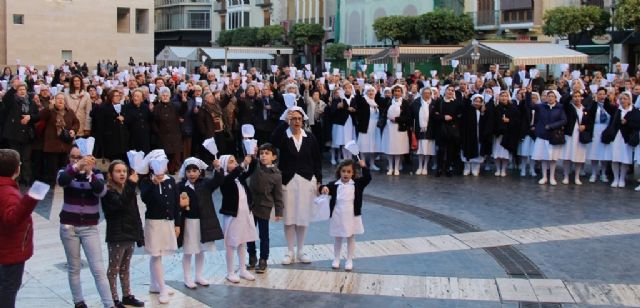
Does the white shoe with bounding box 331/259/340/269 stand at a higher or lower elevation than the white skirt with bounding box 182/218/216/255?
lower

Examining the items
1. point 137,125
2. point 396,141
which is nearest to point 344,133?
point 396,141

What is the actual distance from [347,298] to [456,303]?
3.50 ft

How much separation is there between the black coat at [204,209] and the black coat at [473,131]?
9099mm

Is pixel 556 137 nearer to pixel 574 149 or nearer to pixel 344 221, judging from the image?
Answer: pixel 574 149

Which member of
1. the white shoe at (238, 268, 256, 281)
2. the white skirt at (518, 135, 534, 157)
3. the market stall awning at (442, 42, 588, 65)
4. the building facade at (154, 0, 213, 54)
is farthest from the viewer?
the building facade at (154, 0, 213, 54)

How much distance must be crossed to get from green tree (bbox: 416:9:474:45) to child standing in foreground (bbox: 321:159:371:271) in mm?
38672

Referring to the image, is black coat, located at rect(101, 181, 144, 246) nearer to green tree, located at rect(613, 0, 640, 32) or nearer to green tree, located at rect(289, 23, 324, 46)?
green tree, located at rect(613, 0, 640, 32)

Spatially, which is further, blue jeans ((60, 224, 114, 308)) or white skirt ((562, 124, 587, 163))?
white skirt ((562, 124, 587, 163))

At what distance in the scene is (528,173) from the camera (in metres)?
17.9

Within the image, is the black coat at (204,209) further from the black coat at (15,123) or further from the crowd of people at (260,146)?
the black coat at (15,123)

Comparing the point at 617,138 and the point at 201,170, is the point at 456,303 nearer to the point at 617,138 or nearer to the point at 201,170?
the point at 201,170

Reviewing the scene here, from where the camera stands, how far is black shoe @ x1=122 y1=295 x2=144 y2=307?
834 centimetres

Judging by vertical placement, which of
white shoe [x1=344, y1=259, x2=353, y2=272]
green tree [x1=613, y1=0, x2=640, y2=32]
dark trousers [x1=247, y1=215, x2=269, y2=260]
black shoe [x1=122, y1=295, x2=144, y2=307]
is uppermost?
green tree [x1=613, y1=0, x2=640, y2=32]

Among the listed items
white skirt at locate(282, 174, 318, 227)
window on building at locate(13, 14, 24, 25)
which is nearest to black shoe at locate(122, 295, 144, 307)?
white skirt at locate(282, 174, 318, 227)
